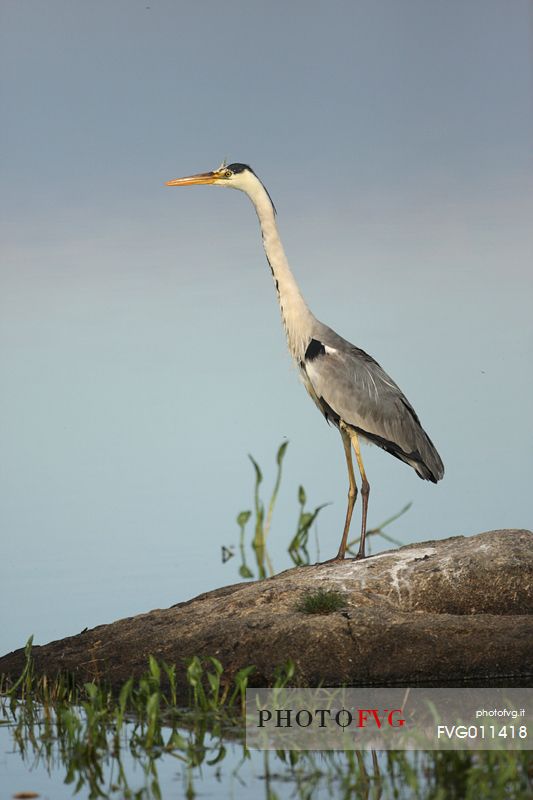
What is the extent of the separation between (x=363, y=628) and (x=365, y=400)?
2384mm

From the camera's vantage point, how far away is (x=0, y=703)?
6176 millimetres

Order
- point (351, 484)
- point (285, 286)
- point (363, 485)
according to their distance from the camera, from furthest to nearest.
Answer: point (285, 286), point (351, 484), point (363, 485)

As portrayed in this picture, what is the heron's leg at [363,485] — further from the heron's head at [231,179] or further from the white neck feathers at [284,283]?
the heron's head at [231,179]

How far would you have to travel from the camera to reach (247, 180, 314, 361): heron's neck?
342 inches

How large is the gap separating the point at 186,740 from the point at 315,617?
4.61ft

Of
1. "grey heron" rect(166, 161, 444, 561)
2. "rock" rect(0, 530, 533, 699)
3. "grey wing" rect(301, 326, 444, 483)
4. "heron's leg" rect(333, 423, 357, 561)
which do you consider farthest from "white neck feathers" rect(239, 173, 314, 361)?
"rock" rect(0, 530, 533, 699)

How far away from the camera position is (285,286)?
8766 mm

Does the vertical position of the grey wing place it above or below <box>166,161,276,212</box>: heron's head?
below

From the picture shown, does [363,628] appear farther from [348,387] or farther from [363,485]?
[348,387]

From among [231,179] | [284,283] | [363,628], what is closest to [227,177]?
[231,179]

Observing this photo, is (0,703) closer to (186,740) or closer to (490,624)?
(186,740)

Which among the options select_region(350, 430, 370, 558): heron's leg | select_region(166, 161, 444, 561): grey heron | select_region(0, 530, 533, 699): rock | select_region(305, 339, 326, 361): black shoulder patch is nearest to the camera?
select_region(0, 530, 533, 699): rock

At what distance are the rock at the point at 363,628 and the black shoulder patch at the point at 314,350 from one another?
1.65 m

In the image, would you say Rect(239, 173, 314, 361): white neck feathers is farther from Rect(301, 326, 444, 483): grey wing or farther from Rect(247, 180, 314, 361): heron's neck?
Rect(301, 326, 444, 483): grey wing
